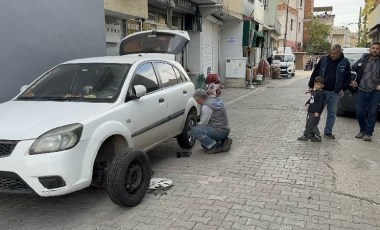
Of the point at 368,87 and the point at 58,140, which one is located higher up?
the point at 368,87

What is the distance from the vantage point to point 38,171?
3541 millimetres

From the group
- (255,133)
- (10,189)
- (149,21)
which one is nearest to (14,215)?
(10,189)

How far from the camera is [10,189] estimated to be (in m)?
3.67

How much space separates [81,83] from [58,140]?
4.64ft

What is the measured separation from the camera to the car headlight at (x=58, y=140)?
11.8 ft

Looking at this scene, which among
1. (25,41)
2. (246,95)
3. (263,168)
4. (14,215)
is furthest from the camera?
(246,95)

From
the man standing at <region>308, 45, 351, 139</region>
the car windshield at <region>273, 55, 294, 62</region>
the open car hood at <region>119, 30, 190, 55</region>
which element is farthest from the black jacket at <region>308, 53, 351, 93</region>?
the car windshield at <region>273, 55, 294, 62</region>

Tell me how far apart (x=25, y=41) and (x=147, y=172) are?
357 centimetres

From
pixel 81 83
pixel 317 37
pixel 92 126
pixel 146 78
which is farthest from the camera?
pixel 317 37

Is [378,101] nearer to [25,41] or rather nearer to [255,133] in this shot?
[255,133]

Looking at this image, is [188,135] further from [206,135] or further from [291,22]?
[291,22]

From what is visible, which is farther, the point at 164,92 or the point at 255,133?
the point at 255,133

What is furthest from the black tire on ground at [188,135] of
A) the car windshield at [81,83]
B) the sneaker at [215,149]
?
the car windshield at [81,83]

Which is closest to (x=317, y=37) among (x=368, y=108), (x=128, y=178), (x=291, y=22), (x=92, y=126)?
(x=291, y=22)
